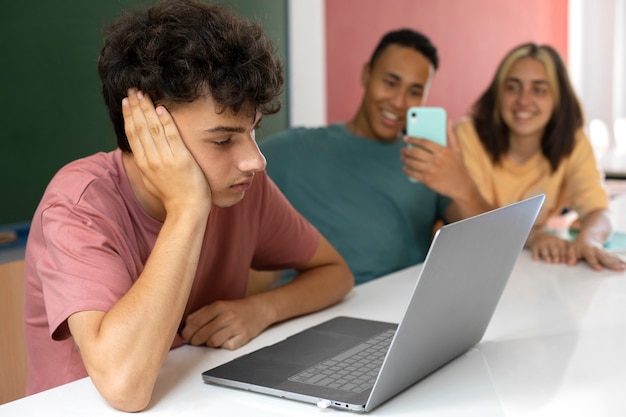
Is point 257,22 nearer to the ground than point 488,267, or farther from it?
farther from it

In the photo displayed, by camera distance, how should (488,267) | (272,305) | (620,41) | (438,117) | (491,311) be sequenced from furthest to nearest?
(620,41) < (438,117) < (272,305) < (491,311) < (488,267)

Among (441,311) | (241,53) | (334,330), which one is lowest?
(334,330)

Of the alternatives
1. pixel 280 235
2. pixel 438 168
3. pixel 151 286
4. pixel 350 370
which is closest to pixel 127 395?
pixel 151 286

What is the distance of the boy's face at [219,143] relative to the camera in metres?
1.12

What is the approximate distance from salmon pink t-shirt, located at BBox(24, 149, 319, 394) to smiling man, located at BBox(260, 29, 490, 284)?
54 cm

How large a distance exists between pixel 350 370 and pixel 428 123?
944mm

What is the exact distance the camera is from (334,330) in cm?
127

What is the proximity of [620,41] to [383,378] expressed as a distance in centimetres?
514

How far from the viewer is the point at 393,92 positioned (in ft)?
7.21

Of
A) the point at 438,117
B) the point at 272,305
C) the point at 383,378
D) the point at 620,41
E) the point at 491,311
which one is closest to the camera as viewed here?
the point at 383,378

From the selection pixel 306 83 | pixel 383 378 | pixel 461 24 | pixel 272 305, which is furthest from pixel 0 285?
pixel 461 24

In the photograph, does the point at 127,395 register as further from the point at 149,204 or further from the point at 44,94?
the point at 44,94

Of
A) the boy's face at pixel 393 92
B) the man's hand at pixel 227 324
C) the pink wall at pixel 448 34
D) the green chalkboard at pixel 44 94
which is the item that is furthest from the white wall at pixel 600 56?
the man's hand at pixel 227 324

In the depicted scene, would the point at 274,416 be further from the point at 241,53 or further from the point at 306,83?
the point at 306,83
